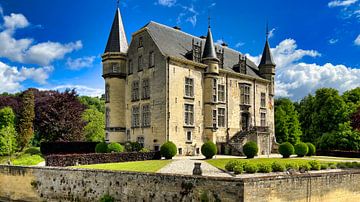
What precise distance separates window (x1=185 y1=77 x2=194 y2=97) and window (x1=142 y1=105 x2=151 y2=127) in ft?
12.5

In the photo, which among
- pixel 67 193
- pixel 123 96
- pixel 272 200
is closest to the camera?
pixel 272 200

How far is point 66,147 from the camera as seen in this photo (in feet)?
125

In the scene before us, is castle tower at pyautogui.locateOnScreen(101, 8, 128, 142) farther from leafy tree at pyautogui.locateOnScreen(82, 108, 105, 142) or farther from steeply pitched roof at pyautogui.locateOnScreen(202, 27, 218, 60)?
leafy tree at pyautogui.locateOnScreen(82, 108, 105, 142)

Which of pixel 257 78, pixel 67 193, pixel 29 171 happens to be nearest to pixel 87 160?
pixel 29 171

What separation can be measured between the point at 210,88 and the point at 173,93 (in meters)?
4.33

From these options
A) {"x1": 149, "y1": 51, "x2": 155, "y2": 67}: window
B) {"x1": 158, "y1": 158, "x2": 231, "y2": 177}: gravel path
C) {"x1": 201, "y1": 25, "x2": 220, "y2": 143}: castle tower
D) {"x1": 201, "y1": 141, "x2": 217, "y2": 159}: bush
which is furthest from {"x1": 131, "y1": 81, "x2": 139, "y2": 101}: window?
{"x1": 158, "y1": 158, "x2": 231, "y2": 177}: gravel path

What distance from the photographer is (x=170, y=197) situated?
50.6 ft

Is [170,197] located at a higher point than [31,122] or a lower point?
lower

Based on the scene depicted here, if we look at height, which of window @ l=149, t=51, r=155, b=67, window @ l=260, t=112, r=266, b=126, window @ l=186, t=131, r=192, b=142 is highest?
window @ l=149, t=51, r=155, b=67

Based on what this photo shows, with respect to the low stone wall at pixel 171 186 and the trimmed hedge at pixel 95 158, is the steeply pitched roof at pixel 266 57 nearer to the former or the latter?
the trimmed hedge at pixel 95 158

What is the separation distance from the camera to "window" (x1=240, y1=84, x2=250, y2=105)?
133ft

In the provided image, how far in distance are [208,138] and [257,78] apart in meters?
11.0

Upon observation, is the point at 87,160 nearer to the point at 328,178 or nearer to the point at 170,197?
the point at 170,197

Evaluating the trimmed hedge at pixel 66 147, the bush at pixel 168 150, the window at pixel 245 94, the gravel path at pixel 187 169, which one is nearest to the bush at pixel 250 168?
the gravel path at pixel 187 169
